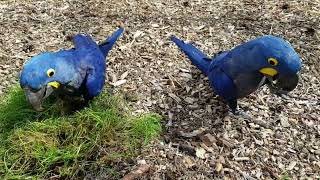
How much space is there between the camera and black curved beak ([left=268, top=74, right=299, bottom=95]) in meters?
2.51

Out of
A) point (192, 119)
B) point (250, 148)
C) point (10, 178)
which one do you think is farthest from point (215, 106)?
point (10, 178)

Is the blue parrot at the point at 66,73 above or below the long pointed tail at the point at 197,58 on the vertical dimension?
above

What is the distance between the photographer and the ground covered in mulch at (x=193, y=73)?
2738 mm

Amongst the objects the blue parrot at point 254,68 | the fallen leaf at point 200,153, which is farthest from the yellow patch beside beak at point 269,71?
the fallen leaf at point 200,153

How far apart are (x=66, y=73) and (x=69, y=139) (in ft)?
1.28

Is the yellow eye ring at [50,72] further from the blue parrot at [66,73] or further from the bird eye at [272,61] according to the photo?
the bird eye at [272,61]

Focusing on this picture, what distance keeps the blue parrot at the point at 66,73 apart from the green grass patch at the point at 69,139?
150 mm

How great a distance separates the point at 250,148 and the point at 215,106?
414 mm

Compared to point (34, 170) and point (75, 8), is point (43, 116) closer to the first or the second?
point (34, 170)

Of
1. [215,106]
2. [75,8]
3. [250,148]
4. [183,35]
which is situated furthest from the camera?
[75,8]

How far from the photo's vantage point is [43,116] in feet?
9.32

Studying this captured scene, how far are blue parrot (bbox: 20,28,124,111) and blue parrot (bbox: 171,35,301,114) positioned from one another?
746 millimetres

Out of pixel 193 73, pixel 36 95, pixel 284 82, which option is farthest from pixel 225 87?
pixel 36 95

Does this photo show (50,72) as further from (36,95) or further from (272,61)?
(272,61)
